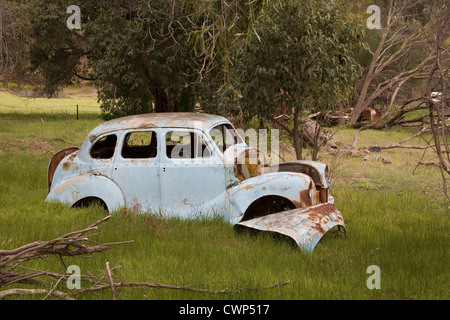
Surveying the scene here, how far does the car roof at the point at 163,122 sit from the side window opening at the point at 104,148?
0.26 metres

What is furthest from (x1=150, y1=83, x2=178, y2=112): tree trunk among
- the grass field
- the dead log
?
the dead log

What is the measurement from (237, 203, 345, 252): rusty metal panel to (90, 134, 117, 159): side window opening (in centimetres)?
294

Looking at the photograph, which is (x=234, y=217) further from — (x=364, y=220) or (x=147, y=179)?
(x=364, y=220)

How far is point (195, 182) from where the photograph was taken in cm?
800

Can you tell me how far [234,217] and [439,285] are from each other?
309 cm

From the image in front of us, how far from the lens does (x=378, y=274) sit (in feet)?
18.8

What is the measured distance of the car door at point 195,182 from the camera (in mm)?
7922

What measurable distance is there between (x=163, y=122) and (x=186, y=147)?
1.88 feet

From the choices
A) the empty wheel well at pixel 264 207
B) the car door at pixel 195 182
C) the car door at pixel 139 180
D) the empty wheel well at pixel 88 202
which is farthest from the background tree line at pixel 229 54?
the empty wheel well at pixel 88 202

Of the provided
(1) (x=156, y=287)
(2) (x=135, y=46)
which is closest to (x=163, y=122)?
(1) (x=156, y=287)

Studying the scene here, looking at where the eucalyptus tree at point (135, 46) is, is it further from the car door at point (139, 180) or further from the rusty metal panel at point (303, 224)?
the rusty metal panel at point (303, 224)

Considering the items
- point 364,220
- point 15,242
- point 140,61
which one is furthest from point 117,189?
point 140,61

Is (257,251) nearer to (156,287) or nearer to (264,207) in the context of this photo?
(264,207)

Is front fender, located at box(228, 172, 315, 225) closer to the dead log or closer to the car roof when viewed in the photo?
the car roof
